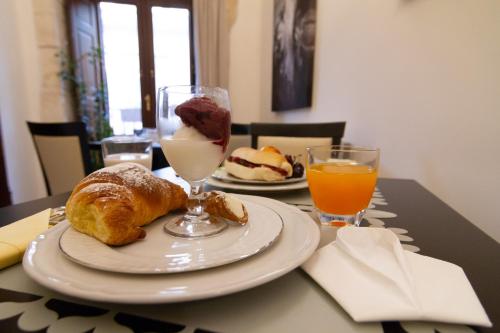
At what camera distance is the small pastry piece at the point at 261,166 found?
31.9 inches

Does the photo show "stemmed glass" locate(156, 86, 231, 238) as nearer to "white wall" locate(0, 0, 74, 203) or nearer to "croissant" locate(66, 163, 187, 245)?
"croissant" locate(66, 163, 187, 245)

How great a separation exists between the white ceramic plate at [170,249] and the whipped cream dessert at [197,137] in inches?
4.8

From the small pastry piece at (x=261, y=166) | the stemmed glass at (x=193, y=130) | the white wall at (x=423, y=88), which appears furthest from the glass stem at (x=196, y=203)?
the white wall at (x=423, y=88)

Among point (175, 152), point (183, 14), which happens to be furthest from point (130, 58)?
point (175, 152)

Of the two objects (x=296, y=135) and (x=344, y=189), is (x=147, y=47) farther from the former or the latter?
(x=344, y=189)

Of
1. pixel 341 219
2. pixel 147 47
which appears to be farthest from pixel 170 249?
pixel 147 47

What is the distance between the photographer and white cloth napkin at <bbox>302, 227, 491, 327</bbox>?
258mm

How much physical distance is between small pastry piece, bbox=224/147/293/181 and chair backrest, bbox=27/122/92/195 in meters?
1.14

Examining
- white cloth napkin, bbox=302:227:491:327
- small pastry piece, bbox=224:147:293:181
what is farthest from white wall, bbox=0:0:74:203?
white cloth napkin, bbox=302:227:491:327

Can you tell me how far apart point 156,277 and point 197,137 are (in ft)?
0.83

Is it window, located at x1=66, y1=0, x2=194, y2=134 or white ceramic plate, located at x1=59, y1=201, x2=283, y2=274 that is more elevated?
window, located at x1=66, y1=0, x2=194, y2=134

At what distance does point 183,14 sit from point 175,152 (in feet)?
11.7

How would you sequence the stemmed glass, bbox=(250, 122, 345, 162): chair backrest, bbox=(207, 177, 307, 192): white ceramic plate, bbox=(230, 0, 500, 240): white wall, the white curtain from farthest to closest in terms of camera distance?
the white curtain
bbox=(250, 122, 345, 162): chair backrest
bbox=(230, 0, 500, 240): white wall
bbox=(207, 177, 307, 192): white ceramic plate
the stemmed glass

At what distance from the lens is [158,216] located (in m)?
0.47
